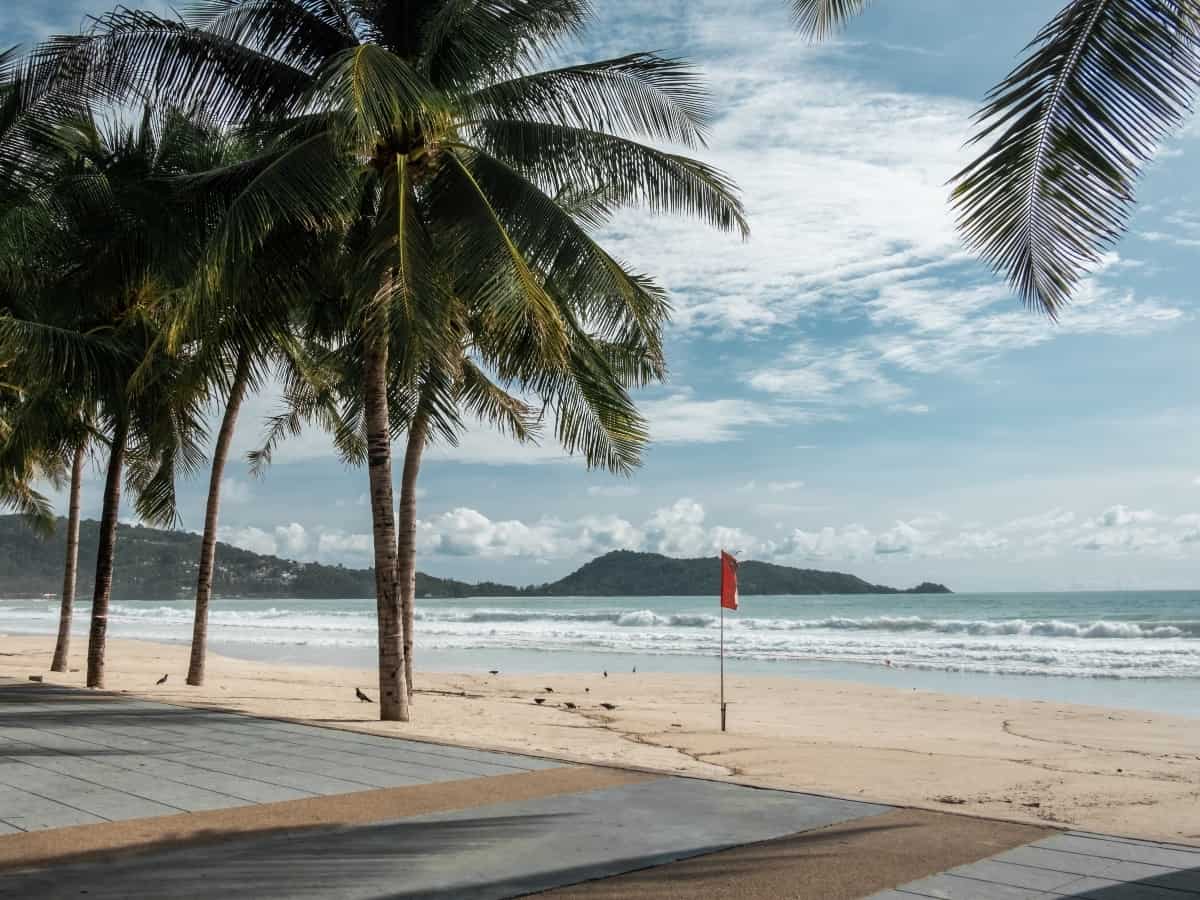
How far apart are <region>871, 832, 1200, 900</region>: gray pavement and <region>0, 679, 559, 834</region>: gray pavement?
3.29 meters

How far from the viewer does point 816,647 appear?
3403 cm

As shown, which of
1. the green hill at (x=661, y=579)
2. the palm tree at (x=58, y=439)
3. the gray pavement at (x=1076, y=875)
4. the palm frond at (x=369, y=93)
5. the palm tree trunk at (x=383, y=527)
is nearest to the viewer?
the gray pavement at (x=1076, y=875)

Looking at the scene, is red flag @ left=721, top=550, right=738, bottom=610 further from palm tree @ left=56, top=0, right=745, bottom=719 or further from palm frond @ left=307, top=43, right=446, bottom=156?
palm frond @ left=307, top=43, right=446, bottom=156

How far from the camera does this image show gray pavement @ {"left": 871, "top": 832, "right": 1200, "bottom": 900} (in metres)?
4.23

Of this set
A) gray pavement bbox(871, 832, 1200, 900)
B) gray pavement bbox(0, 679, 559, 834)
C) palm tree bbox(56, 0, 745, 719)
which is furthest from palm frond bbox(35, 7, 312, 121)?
gray pavement bbox(871, 832, 1200, 900)

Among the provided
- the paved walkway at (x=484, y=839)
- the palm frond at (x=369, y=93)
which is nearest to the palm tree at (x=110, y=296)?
the palm frond at (x=369, y=93)

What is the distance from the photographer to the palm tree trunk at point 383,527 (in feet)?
36.8

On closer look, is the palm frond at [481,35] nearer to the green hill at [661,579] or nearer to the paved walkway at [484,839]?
the paved walkway at [484,839]

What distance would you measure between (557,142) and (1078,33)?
6678 mm

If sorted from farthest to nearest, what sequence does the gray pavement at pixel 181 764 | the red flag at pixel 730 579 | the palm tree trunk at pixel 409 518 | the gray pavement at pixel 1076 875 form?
the palm tree trunk at pixel 409 518
the red flag at pixel 730 579
the gray pavement at pixel 181 764
the gray pavement at pixel 1076 875

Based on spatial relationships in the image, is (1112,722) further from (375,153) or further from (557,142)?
(375,153)

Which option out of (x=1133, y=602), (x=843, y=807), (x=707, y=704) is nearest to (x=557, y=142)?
(x=843, y=807)

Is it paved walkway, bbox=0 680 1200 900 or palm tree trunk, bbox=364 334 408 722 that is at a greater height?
palm tree trunk, bbox=364 334 408 722

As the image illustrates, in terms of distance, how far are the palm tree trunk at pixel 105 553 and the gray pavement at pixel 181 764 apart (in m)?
3.70
